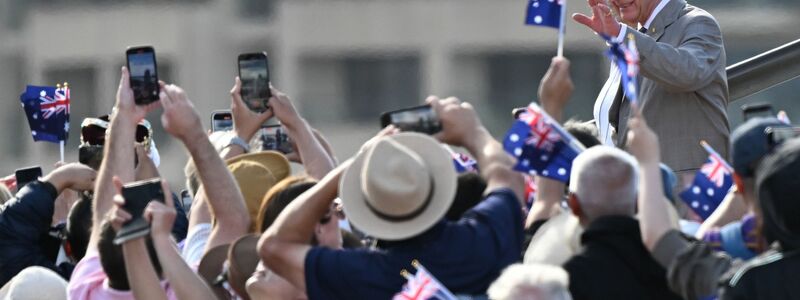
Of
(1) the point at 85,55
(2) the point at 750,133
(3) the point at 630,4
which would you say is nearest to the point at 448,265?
(2) the point at 750,133

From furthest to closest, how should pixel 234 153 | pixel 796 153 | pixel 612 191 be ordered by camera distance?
pixel 234 153
pixel 612 191
pixel 796 153

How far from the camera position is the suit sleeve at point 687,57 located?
281 inches

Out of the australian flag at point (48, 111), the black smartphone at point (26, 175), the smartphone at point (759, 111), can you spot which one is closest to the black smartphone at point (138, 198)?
the smartphone at point (759, 111)

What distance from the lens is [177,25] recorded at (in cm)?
3831

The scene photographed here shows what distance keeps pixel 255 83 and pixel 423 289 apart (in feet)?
6.81

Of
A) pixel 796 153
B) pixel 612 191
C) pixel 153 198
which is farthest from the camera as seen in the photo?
pixel 153 198

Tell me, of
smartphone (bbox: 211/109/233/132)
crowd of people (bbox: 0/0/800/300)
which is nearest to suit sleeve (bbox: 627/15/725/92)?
crowd of people (bbox: 0/0/800/300)

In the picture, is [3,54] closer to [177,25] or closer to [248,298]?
[177,25]

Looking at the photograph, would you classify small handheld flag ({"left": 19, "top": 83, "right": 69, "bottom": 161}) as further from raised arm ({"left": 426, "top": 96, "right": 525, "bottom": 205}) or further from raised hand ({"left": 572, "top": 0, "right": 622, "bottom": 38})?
raised arm ({"left": 426, "top": 96, "right": 525, "bottom": 205})

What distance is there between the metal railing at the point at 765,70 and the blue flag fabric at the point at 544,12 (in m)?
2.21

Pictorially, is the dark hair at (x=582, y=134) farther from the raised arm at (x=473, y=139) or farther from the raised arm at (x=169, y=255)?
the raised arm at (x=169, y=255)

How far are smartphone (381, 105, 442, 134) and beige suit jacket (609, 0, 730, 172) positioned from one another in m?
1.53

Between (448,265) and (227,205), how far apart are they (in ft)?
3.12

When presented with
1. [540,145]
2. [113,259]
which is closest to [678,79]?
[540,145]
